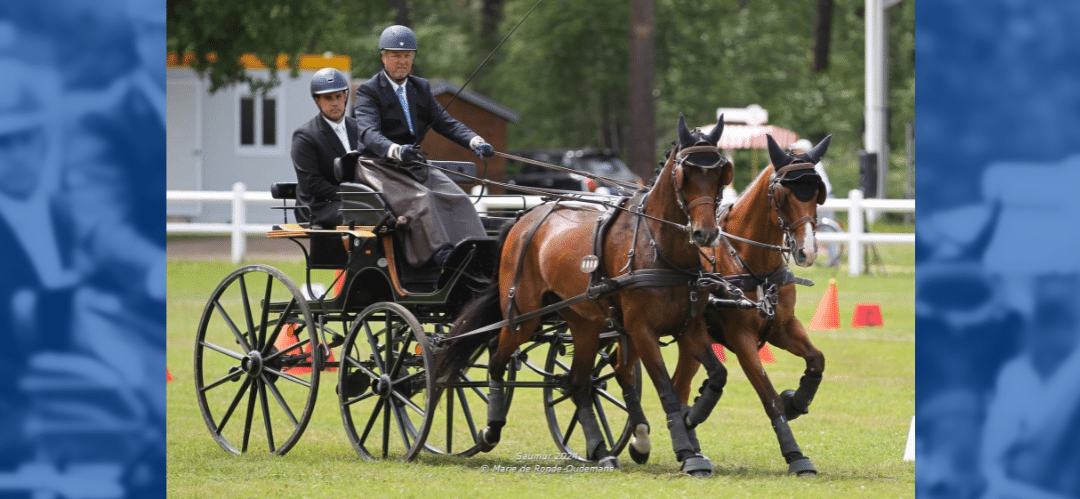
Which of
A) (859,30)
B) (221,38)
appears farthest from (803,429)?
(859,30)

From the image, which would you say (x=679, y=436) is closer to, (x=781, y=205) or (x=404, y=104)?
(x=781, y=205)

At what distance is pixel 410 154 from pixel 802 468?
2.90 metres

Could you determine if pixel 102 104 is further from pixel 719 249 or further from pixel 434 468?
pixel 719 249

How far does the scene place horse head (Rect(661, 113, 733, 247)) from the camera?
7.24 meters

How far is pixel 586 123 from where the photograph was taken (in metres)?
40.0

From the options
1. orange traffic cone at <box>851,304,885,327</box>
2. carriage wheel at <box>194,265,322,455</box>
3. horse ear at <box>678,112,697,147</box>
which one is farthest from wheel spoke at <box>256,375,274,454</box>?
orange traffic cone at <box>851,304,885,327</box>

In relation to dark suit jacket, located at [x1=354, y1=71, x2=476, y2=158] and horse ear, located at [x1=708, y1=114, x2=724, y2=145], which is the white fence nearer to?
dark suit jacket, located at [x1=354, y1=71, x2=476, y2=158]

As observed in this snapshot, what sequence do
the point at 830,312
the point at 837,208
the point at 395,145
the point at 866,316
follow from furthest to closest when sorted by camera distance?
1. the point at 837,208
2. the point at 866,316
3. the point at 830,312
4. the point at 395,145

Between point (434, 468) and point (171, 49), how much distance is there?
19.6 m

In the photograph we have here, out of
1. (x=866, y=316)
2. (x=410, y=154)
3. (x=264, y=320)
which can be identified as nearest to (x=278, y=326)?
(x=264, y=320)

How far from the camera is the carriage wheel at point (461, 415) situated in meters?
8.92

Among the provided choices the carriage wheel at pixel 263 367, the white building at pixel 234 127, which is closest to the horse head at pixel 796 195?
the carriage wheel at pixel 263 367

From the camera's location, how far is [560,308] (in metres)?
8.28

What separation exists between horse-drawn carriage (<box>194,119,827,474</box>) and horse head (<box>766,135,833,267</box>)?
0.04ft
